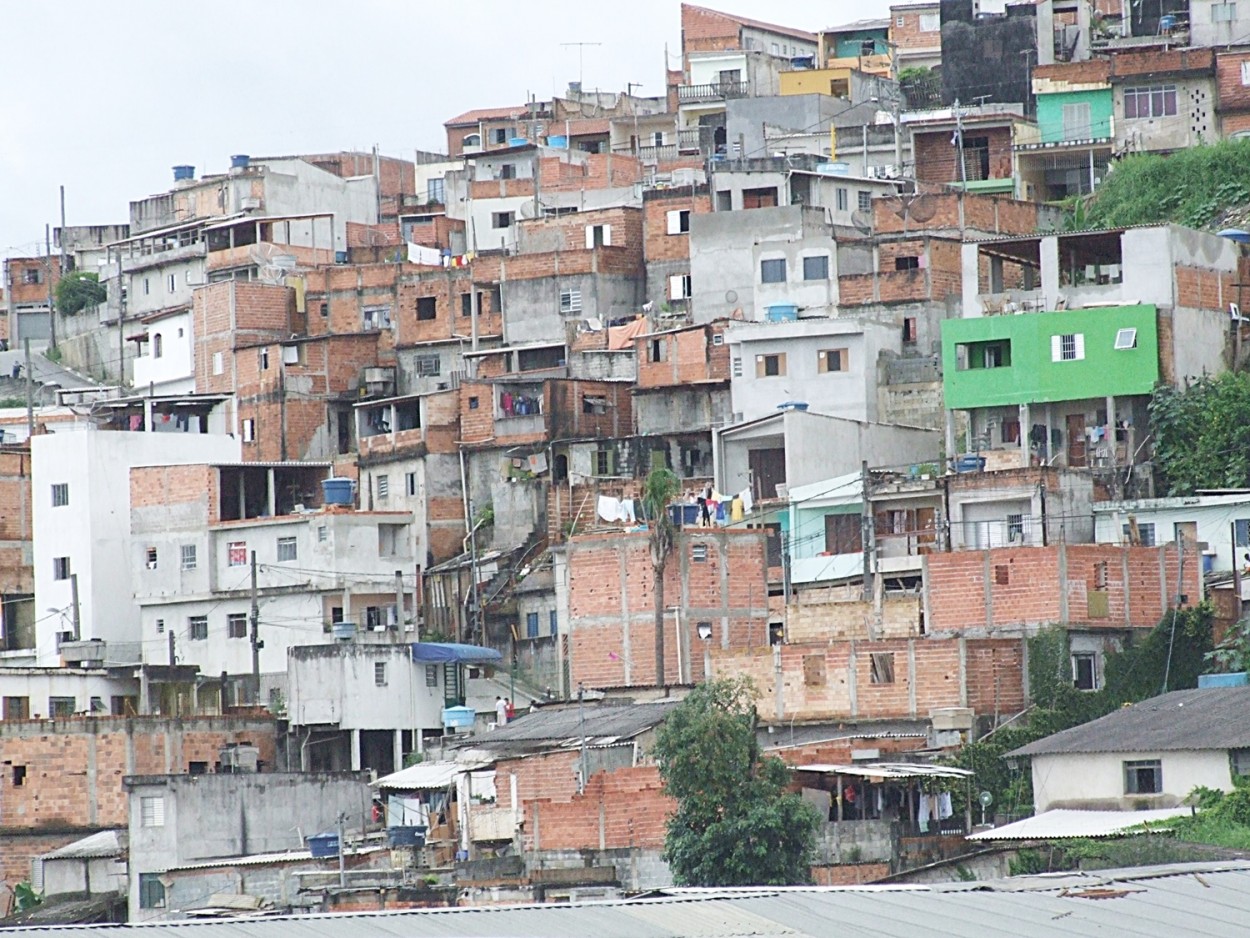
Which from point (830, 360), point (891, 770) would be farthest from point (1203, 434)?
point (891, 770)

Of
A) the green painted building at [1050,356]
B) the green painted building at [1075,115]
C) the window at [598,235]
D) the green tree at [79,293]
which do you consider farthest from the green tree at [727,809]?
the green tree at [79,293]

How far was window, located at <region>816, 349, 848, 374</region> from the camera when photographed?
2325 inches

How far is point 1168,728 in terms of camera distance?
40.5m

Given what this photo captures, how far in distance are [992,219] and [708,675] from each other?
2009 centimetres

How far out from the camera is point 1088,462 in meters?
53.6

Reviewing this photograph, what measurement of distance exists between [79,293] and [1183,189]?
116 feet

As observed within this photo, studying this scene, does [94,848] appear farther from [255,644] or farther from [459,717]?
[255,644]

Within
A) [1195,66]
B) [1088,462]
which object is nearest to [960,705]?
[1088,462]

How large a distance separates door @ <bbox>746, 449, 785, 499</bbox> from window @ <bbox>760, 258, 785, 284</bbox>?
278 inches

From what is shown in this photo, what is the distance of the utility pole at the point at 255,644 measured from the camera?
56969 millimetres

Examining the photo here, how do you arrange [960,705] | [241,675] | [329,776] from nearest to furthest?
[960,705], [329,776], [241,675]

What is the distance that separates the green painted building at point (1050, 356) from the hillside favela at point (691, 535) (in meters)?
0.09

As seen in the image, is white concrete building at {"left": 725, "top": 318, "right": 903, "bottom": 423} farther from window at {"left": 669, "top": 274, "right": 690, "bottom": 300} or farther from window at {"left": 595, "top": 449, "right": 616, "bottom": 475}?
window at {"left": 669, "top": 274, "right": 690, "bottom": 300}

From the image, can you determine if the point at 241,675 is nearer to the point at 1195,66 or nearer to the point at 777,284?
the point at 777,284
